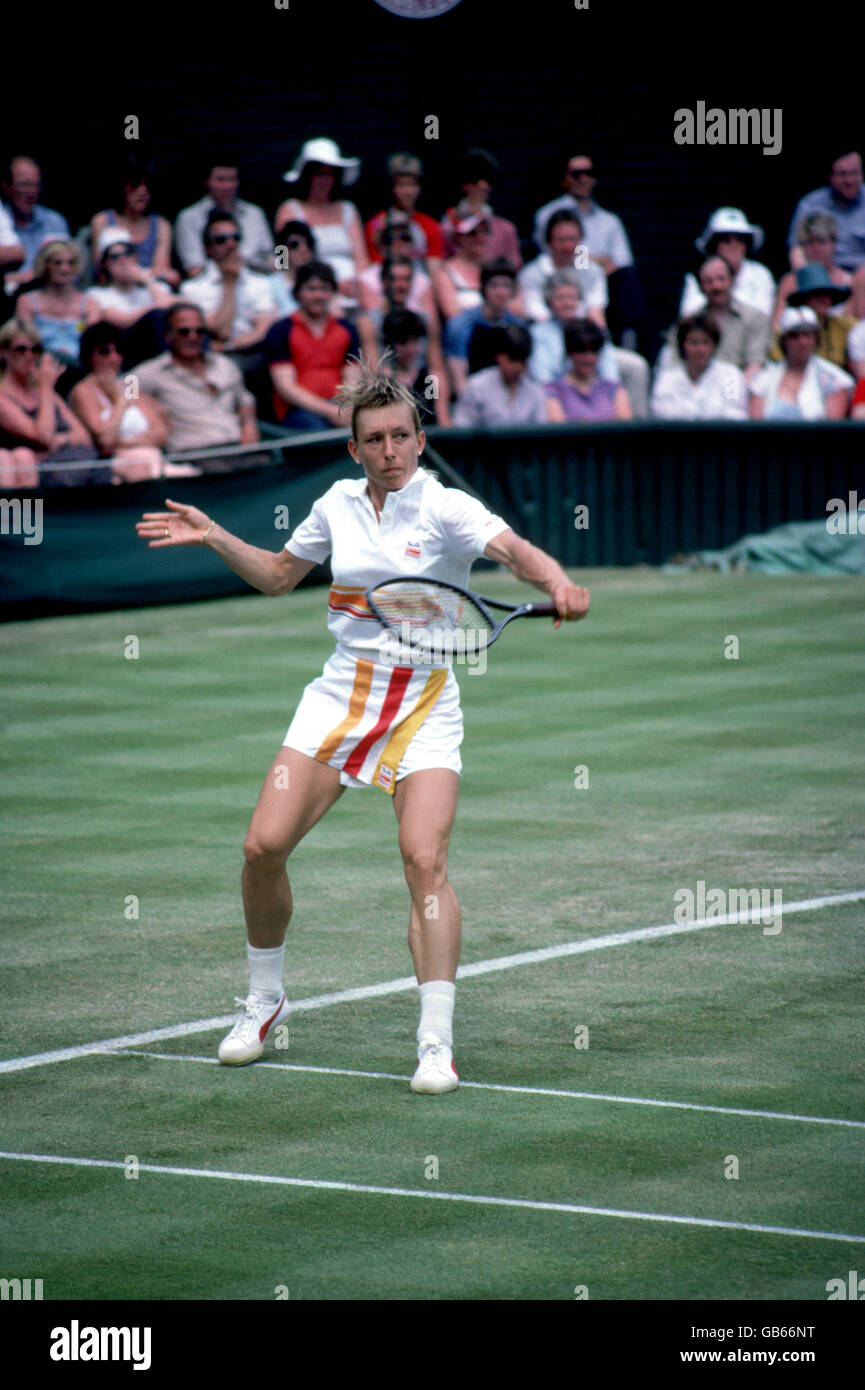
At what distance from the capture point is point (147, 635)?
51.0ft

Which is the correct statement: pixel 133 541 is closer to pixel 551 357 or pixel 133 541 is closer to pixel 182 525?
pixel 551 357

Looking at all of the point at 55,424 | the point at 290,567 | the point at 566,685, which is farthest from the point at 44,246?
the point at 290,567

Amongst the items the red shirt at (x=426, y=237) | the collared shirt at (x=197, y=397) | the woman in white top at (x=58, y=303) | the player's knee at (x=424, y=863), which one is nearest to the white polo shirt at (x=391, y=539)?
the player's knee at (x=424, y=863)

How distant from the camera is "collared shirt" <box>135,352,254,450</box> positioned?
16.9m

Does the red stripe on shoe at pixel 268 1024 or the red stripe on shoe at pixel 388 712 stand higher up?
the red stripe on shoe at pixel 388 712

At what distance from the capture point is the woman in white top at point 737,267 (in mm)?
20016

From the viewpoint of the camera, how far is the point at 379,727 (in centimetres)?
654

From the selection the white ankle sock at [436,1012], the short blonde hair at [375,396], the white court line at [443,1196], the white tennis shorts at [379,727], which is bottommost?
the white court line at [443,1196]

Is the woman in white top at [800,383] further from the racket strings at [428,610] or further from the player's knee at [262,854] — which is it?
the player's knee at [262,854]

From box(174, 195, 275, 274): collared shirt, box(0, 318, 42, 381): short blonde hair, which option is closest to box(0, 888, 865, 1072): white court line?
box(0, 318, 42, 381): short blonde hair

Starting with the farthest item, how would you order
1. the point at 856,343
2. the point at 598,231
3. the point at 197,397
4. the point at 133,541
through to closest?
Result: 1. the point at 598,231
2. the point at 856,343
3. the point at 197,397
4. the point at 133,541

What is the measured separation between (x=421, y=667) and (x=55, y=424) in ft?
33.5

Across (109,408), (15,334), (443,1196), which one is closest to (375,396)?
(443,1196)

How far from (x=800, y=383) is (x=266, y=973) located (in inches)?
518
